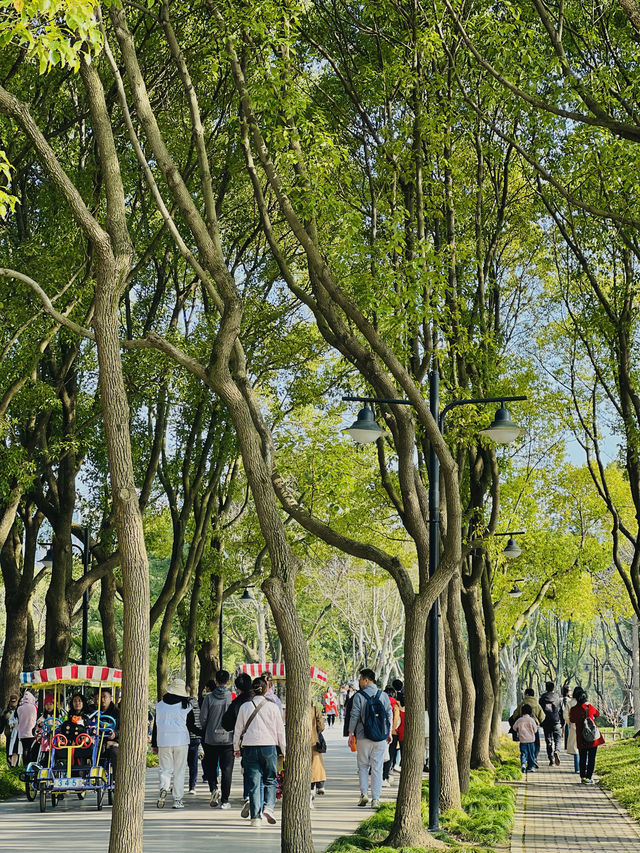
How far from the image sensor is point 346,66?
47.2ft

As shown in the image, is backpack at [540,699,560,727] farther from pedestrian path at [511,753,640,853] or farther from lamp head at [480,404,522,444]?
lamp head at [480,404,522,444]

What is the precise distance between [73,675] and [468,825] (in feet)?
20.7

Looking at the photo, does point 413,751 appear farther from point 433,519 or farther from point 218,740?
point 218,740

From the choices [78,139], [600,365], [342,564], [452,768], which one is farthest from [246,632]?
[452,768]

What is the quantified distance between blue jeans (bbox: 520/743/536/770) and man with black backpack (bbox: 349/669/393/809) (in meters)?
9.21

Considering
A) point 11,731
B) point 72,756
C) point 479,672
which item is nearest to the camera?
point 72,756

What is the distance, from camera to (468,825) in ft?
42.5

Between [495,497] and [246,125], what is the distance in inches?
404

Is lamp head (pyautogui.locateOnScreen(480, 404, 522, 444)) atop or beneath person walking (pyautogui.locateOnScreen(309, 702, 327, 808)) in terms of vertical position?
atop

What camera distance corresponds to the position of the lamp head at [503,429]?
14039mm

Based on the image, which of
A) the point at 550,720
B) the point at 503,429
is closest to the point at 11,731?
the point at 503,429

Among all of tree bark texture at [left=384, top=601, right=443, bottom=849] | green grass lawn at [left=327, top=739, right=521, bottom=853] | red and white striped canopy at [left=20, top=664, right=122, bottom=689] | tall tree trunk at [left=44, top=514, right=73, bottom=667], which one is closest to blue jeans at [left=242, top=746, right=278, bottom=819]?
green grass lawn at [left=327, top=739, right=521, bottom=853]

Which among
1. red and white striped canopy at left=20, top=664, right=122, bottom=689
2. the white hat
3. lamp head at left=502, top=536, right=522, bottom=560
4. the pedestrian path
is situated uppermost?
lamp head at left=502, top=536, right=522, bottom=560

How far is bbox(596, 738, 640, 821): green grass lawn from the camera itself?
17.7m
